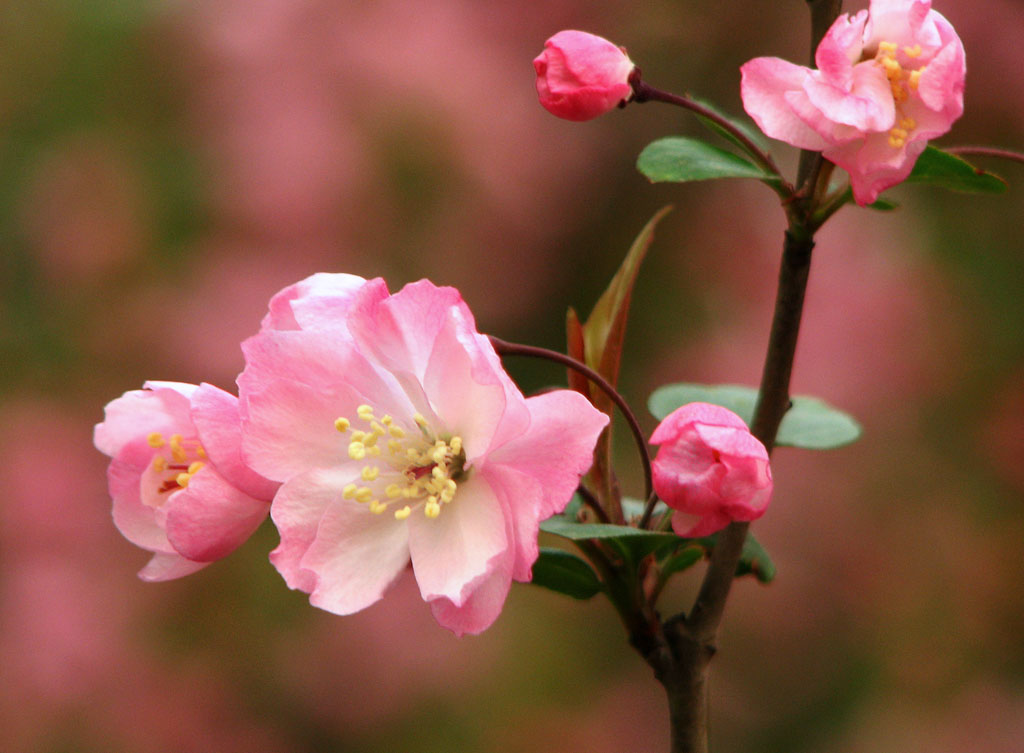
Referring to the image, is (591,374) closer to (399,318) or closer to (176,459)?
(399,318)

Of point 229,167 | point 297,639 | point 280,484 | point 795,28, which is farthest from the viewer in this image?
point 795,28

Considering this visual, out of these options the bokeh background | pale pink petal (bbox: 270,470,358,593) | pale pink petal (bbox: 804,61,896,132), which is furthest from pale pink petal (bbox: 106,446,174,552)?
the bokeh background

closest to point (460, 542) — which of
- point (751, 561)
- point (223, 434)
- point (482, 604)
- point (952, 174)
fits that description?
point (482, 604)

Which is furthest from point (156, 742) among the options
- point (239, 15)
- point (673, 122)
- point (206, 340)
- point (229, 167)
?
point (673, 122)

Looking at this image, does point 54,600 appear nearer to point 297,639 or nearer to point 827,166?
point 297,639

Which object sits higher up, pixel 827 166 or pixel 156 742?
pixel 827 166

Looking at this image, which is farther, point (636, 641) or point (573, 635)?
point (573, 635)

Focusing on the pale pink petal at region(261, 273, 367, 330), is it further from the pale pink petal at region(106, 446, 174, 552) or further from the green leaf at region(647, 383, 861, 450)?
the green leaf at region(647, 383, 861, 450)

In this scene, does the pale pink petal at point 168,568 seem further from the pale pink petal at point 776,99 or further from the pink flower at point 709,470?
the pale pink petal at point 776,99
